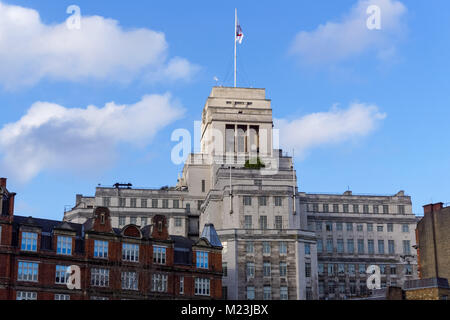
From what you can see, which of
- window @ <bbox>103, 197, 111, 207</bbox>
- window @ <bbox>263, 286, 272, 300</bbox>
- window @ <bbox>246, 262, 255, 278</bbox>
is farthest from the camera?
window @ <bbox>103, 197, 111, 207</bbox>

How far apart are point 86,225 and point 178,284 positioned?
1503 centimetres

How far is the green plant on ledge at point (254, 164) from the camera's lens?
149 meters

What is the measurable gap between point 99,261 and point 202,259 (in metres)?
15.8

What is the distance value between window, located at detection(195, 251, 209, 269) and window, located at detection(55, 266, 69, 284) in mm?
19565

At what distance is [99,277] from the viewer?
324 ft

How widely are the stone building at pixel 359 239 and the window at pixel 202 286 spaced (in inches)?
1700

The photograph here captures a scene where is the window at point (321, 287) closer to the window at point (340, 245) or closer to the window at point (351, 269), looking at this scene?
the window at point (351, 269)

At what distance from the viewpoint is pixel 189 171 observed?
156 meters

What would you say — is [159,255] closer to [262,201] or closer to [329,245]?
[262,201]

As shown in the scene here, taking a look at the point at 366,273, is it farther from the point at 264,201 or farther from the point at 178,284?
the point at 178,284

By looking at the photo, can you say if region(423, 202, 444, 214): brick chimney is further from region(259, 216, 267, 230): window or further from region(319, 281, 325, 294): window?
region(319, 281, 325, 294): window

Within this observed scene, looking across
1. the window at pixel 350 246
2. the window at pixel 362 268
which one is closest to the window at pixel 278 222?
the window at pixel 350 246

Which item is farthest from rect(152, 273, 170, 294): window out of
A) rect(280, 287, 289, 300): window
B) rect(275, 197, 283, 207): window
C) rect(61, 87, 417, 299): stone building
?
rect(275, 197, 283, 207): window

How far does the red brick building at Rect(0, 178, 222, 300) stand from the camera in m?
93.6
